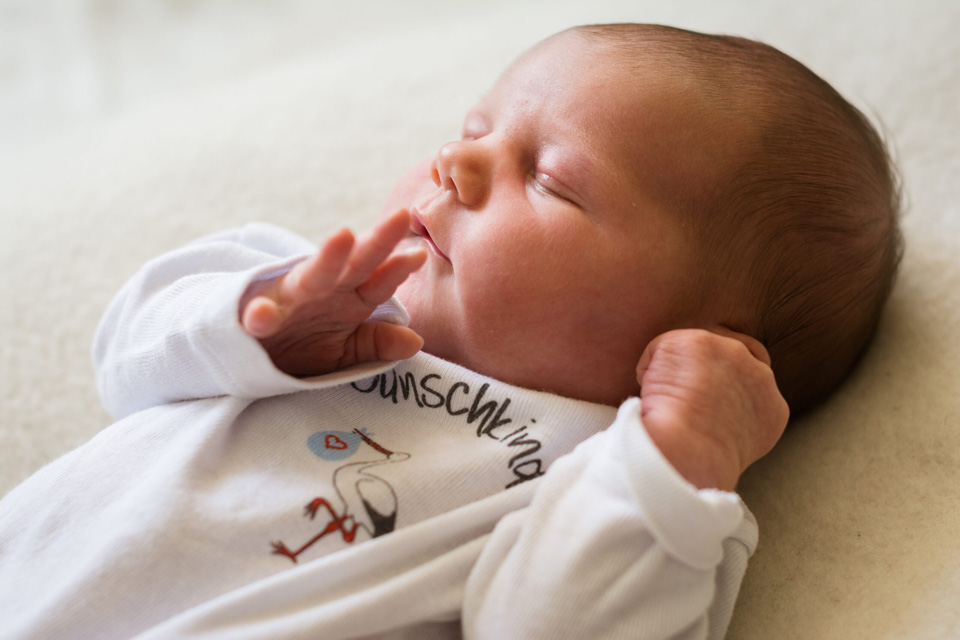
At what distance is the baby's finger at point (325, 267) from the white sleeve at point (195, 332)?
0.25 ft

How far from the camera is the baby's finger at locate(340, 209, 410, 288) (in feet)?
2.61

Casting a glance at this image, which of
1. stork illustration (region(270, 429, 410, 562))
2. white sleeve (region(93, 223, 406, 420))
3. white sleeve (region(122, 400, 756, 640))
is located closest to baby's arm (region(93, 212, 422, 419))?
white sleeve (region(93, 223, 406, 420))

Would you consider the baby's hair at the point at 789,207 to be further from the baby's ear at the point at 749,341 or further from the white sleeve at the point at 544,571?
the white sleeve at the point at 544,571

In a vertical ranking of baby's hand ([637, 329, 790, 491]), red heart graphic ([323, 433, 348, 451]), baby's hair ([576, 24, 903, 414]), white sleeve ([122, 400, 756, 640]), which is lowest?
white sleeve ([122, 400, 756, 640])

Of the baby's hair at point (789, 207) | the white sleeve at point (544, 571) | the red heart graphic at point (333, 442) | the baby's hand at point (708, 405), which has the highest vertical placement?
the baby's hair at point (789, 207)

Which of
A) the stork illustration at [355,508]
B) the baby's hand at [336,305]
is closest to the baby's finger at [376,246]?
the baby's hand at [336,305]

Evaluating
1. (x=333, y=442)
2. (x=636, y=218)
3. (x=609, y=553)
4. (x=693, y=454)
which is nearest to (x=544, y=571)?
(x=609, y=553)

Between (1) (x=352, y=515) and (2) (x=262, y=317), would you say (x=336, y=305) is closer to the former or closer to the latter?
(2) (x=262, y=317)

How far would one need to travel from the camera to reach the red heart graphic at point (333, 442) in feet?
3.09

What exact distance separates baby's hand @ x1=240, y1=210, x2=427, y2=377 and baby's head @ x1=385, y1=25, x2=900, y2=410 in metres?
0.09

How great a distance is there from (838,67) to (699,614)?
1.09 metres

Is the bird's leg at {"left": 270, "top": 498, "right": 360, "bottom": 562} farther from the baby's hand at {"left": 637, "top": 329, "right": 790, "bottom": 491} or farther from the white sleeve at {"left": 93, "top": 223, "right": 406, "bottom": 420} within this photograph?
the baby's hand at {"left": 637, "top": 329, "right": 790, "bottom": 491}

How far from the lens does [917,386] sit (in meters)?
1.09

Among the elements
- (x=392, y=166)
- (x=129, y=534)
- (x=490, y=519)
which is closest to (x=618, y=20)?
(x=392, y=166)
